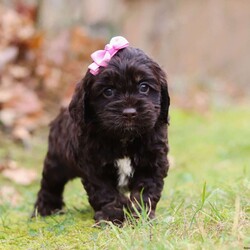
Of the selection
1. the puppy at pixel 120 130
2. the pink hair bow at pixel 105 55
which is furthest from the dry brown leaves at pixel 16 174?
the pink hair bow at pixel 105 55

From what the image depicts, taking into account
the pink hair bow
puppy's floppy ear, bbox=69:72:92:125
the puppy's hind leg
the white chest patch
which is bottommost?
the puppy's hind leg

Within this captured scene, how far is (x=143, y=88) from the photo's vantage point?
442 centimetres

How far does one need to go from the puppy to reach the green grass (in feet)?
0.77

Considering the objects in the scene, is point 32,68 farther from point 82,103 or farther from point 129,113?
point 129,113

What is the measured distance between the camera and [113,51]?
14.8 ft

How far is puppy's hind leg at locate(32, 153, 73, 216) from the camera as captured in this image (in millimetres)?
5352

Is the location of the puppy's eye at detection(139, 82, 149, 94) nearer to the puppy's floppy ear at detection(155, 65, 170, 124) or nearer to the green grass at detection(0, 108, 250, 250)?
the puppy's floppy ear at detection(155, 65, 170, 124)

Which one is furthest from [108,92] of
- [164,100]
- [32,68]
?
[32,68]

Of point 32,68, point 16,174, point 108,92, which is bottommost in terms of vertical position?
point 16,174

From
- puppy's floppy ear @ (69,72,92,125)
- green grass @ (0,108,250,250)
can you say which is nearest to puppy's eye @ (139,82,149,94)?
puppy's floppy ear @ (69,72,92,125)

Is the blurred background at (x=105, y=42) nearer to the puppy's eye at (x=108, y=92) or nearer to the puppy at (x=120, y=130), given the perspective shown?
the puppy at (x=120, y=130)

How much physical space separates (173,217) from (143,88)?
901 mm

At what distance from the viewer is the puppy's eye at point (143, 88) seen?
439 cm

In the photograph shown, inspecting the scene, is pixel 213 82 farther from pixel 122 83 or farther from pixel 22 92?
pixel 122 83
